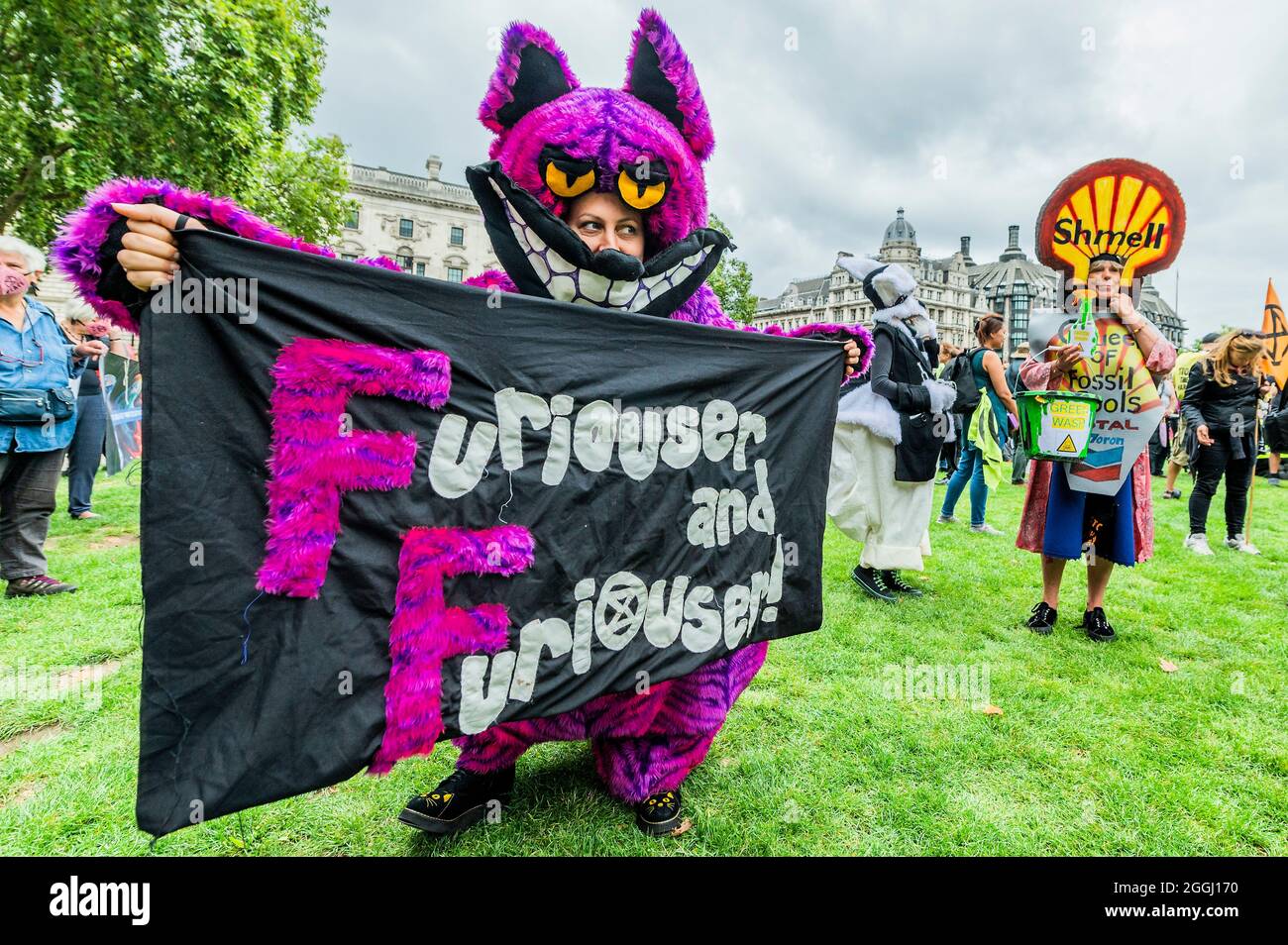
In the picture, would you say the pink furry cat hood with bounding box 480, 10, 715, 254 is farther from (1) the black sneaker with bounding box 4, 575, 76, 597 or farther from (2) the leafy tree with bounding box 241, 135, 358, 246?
(2) the leafy tree with bounding box 241, 135, 358, 246

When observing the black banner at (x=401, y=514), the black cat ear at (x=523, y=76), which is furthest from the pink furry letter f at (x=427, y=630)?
the black cat ear at (x=523, y=76)

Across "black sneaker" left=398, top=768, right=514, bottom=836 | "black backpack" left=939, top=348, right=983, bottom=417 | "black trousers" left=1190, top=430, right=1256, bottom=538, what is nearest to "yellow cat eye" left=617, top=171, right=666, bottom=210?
"black sneaker" left=398, top=768, right=514, bottom=836

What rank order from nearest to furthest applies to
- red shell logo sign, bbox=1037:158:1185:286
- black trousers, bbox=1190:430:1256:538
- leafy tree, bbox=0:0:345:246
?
red shell logo sign, bbox=1037:158:1185:286, black trousers, bbox=1190:430:1256:538, leafy tree, bbox=0:0:345:246

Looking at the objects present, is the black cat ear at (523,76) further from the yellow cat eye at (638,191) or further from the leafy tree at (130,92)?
the leafy tree at (130,92)

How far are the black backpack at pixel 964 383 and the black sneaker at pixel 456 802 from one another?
20.9 ft

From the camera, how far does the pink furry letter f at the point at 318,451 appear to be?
1.38 meters

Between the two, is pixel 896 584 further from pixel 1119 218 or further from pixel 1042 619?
pixel 1119 218

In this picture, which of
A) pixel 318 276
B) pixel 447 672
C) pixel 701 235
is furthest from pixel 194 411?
pixel 701 235

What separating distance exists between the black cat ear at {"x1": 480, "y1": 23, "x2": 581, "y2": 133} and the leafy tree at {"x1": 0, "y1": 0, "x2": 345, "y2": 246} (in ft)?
37.9

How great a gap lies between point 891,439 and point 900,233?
3392 inches

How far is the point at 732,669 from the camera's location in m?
2.19

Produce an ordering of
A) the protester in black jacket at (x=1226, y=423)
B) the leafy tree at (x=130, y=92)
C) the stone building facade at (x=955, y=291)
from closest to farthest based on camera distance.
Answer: the protester in black jacket at (x=1226, y=423), the leafy tree at (x=130, y=92), the stone building facade at (x=955, y=291)

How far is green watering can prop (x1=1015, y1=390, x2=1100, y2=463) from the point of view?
3025 millimetres

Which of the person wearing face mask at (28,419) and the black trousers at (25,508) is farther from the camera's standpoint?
the black trousers at (25,508)
